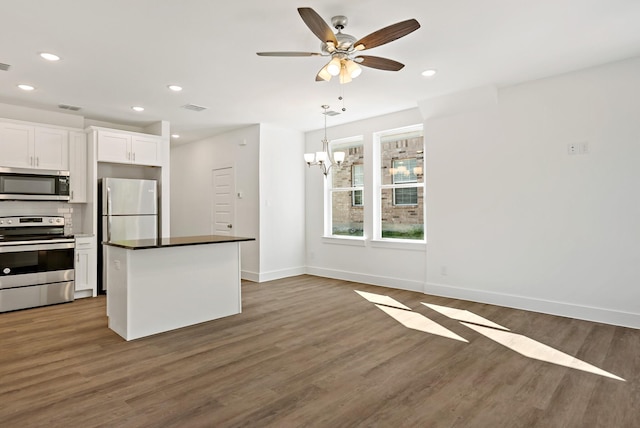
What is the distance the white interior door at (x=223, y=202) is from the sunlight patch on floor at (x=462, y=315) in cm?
395

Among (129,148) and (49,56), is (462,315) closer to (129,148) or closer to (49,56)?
(49,56)

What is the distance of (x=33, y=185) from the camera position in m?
5.01

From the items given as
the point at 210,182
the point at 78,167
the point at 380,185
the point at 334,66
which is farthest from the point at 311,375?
the point at 210,182

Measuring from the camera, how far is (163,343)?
344cm

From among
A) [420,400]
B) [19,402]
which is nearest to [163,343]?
[19,402]

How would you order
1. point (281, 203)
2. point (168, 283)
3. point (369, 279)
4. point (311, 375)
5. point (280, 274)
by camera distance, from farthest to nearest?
point (281, 203) < point (280, 274) < point (369, 279) < point (168, 283) < point (311, 375)

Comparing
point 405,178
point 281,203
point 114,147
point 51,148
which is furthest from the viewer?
point 281,203

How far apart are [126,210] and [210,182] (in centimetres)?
195

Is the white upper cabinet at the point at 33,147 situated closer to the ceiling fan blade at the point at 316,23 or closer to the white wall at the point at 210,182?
the white wall at the point at 210,182

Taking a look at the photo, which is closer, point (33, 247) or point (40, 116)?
point (33, 247)

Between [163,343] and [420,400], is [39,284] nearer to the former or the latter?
[163,343]

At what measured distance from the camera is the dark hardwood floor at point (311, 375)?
7.30 feet

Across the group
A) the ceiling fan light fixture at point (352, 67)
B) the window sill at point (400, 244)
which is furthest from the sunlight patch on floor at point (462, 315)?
the ceiling fan light fixture at point (352, 67)

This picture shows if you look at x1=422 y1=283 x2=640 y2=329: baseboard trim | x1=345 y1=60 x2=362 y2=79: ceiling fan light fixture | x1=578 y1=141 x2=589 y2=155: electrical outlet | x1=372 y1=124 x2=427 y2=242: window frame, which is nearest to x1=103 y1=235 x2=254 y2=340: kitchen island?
x1=345 y1=60 x2=362 y2=79: ceiling fan light fixture
